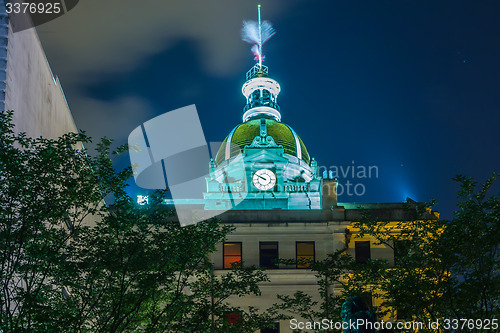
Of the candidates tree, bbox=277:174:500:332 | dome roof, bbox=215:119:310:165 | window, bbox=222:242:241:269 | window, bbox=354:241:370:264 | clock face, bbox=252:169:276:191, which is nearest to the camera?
tree, bbox=277:174:500:332

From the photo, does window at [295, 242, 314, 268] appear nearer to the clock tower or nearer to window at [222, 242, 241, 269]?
window at [222, 242, 241, 269]

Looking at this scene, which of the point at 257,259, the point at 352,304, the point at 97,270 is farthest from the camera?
the point at 257,259

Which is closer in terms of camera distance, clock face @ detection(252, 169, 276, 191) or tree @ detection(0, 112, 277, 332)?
tree @ detection(0, 112, 277, 332)

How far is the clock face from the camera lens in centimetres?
7188

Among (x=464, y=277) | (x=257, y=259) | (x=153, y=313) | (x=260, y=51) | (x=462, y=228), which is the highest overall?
(x=260, y=51)

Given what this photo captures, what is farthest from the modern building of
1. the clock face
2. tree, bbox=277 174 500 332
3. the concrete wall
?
Answer: the concrete wall

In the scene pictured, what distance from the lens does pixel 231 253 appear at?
159 ft

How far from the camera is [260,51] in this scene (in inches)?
4188

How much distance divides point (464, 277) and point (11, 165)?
17.5m

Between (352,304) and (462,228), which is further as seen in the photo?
(462,228)

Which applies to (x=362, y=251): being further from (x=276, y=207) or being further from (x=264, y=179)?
(x=264, y=179)

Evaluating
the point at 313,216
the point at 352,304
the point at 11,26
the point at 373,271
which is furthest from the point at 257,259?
the point at 352,304

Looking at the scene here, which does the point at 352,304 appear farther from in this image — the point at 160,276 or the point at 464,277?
the point at 464,277

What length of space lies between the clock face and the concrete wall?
36.7m
